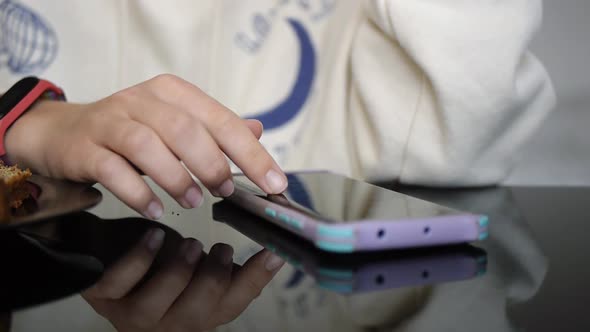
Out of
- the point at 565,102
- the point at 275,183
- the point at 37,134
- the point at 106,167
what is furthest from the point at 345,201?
the point at 565,102

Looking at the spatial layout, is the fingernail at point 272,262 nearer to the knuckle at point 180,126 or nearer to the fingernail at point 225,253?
the fingernail at point 225,253

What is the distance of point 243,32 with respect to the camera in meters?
0.71

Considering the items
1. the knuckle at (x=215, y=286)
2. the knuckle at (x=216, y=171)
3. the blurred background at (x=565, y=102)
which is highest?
the knuckle at (x=215, y=286)

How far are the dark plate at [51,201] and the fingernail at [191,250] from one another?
5 centimetres

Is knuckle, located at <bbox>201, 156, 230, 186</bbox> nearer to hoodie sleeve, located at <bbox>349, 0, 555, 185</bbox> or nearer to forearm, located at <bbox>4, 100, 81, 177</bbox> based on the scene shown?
forearm, located at <bbox>4, 100, 81, 177</bbox>

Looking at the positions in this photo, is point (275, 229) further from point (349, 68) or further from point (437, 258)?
point (349, 68)

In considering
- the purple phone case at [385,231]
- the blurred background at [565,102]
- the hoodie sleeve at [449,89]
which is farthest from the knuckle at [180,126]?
the blurred background at [565,102]

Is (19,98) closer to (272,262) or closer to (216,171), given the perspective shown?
(216,171)

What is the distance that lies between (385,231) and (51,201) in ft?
0.52

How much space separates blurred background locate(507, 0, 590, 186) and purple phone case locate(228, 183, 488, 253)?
1.86 ft

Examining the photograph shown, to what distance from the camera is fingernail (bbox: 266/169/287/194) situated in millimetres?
361

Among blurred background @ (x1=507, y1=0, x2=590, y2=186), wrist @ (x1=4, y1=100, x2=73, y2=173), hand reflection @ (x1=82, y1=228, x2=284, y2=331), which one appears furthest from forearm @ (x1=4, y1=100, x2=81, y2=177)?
blurred background @ (x1=507, y1=0, x2=590, y2=186)

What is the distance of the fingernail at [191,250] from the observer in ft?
0.89

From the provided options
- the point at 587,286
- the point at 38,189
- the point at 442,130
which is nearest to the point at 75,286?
the point at 38,189
